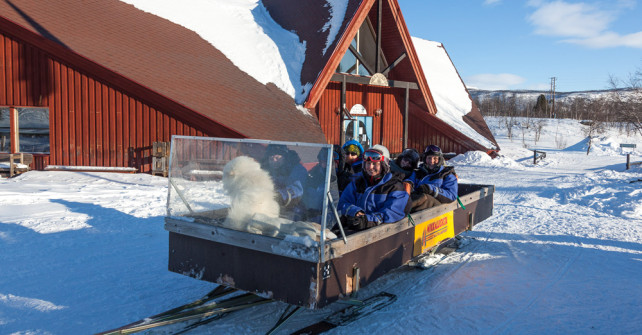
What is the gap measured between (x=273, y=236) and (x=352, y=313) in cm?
117

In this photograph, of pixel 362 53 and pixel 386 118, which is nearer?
pixel 362 53

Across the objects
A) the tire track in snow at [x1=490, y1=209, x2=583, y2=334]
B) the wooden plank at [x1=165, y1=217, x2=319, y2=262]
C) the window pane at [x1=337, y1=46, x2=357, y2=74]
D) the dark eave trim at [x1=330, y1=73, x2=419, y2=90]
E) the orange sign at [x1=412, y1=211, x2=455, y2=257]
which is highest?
the window pane at [x1=337, y1=46, x2=357, y2=74]

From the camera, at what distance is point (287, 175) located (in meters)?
3.60

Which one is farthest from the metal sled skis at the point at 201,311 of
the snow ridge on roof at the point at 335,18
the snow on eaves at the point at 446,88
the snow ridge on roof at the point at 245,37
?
the snow on eaves at the point at 446,88

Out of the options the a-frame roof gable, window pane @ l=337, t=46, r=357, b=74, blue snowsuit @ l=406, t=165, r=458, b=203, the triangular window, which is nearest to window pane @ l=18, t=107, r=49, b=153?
the a-frame roof gable

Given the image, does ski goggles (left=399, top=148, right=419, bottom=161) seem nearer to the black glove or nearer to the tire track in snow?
the tire track in snow

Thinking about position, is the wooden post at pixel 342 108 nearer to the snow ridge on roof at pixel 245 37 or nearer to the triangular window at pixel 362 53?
the triangular window at pixel 362 53

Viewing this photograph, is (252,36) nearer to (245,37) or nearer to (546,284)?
(245,37)

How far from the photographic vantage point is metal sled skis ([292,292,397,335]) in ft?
12.5

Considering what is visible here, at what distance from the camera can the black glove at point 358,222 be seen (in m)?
4.02

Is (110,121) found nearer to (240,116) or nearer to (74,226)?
(240,116)

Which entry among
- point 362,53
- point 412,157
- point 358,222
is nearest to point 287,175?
point 358,222

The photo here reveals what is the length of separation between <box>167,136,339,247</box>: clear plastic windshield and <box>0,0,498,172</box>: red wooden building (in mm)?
7764

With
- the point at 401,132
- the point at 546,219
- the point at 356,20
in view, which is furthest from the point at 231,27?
the point at 546,219
